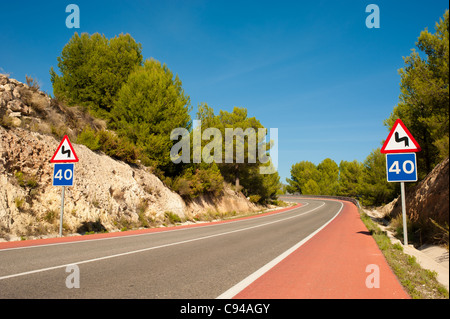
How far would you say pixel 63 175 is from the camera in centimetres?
1122

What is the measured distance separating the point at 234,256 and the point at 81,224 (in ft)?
27.6

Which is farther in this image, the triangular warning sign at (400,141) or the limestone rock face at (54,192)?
the limestone rock face at (54,192)

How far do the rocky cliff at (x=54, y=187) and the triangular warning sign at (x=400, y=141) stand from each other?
11.8 metres

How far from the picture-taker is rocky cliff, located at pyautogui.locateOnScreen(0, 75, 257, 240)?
11.5 m

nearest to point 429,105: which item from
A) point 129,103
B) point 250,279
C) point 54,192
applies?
point 250,279

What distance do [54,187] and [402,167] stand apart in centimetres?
1351

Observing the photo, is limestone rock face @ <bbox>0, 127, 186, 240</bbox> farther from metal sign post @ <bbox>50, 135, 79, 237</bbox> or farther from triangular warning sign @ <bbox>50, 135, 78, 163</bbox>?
triangular warning sign @ <bbox>50, 135, 78, 163</bbox>

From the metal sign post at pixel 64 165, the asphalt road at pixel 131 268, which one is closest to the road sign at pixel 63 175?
the metal sign post at pixel 64 165

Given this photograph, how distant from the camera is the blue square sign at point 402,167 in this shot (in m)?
7.55

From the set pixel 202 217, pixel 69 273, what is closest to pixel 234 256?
pixel 69 273

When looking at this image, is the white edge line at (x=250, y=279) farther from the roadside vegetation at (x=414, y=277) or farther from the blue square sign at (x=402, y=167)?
the blue square sign at (x=402, y=167)

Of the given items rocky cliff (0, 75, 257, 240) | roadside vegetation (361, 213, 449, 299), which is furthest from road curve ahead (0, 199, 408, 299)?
rocky cliff (0, 75, 257, 240)

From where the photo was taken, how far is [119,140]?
19.8 m
